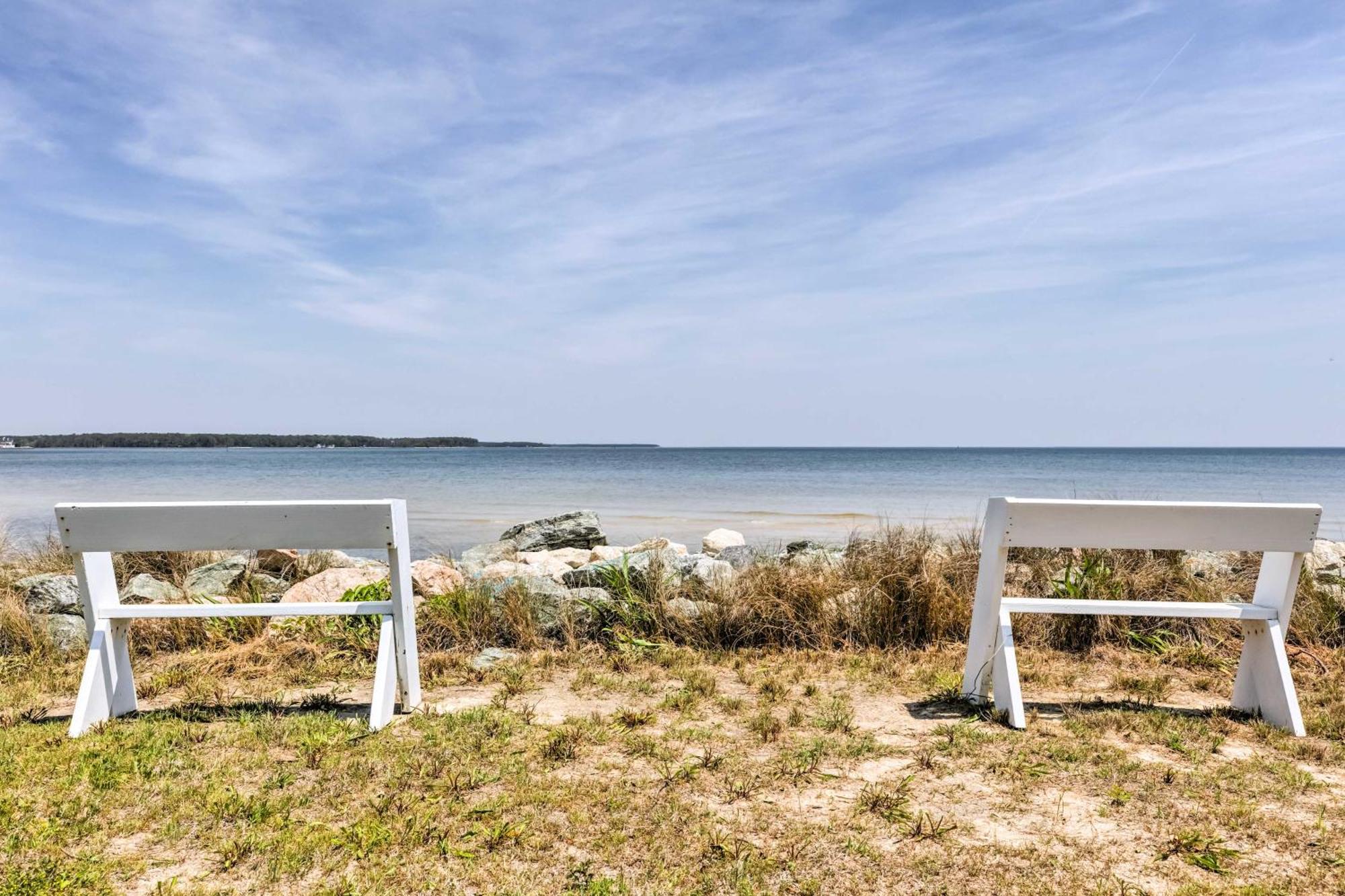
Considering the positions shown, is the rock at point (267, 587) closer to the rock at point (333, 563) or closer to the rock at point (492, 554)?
the rock at point (333, 563)

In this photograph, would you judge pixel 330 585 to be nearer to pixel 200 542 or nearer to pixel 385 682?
pixel 200 542

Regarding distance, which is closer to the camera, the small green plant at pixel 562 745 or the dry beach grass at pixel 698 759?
the dry beach grass at pixel 698 759

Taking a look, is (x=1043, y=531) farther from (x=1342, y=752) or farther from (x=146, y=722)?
(x=146, y=722)

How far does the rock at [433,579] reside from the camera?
661 centimetres

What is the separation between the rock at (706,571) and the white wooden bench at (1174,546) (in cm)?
225

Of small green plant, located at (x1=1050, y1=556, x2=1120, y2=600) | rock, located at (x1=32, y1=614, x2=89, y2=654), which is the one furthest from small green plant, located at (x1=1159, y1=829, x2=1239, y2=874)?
rock, located at (x1=32, y1=614, x2=89, y2=654)

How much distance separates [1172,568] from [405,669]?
5.79 m

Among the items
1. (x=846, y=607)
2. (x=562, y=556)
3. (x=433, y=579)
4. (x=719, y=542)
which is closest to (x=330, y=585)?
(x=433, y=579)

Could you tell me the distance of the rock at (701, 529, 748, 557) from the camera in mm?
13922

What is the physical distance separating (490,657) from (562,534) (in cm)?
766

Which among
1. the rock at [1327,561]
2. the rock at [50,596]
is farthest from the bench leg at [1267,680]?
the rock at [50,596]

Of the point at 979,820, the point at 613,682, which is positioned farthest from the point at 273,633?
the point at 979,820

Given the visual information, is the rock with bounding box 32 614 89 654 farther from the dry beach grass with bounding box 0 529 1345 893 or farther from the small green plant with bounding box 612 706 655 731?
the small green plant with bounding box 612 706 655 731

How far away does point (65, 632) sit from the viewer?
5.56m
